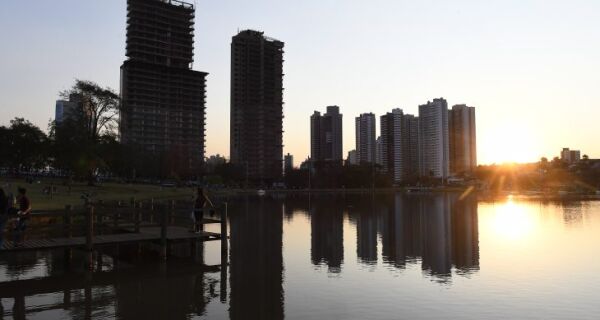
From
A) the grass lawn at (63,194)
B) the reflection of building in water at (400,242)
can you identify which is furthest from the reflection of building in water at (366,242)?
the grass lawn at (63,194)

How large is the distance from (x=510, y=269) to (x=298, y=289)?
36.3 ft

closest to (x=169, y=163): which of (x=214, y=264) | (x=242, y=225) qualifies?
(x=242, y=225)

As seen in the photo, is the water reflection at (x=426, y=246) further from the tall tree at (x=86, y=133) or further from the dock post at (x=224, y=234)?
the tall tree at (x=86, y=133)

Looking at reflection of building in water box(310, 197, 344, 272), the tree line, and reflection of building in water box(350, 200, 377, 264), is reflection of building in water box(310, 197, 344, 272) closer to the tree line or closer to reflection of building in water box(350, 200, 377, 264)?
reflection of building in water box(350, 200, 377, 264)

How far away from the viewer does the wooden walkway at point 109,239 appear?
61.3 feet

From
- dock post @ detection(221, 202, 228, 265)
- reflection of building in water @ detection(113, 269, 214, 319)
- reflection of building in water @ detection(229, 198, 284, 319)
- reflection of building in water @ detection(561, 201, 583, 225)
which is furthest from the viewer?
reflection of building in water @ detection(561, 201, 583, 225)

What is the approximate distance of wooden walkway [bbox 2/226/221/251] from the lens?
1869 cm

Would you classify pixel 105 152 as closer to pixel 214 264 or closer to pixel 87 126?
pixel 87 126

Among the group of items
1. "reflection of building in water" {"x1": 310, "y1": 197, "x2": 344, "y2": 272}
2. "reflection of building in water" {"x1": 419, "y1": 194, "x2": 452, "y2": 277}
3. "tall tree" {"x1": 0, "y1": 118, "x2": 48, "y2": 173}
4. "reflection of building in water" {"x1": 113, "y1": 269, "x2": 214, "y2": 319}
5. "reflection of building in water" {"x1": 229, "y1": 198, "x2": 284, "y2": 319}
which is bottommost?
"reflection of building in water" {"x1": 419, "y1": 194, "x2": 452, "y2": 277}

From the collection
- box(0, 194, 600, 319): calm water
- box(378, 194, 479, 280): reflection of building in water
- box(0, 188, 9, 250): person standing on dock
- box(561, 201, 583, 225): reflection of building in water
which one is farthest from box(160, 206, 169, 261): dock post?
box(561, 201, 583, 225): reflection of building in water

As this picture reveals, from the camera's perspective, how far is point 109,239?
69.1ft

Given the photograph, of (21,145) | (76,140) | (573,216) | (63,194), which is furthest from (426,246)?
(21,145)

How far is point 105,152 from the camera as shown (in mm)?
71188

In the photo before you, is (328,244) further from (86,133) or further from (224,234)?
(86,133)
